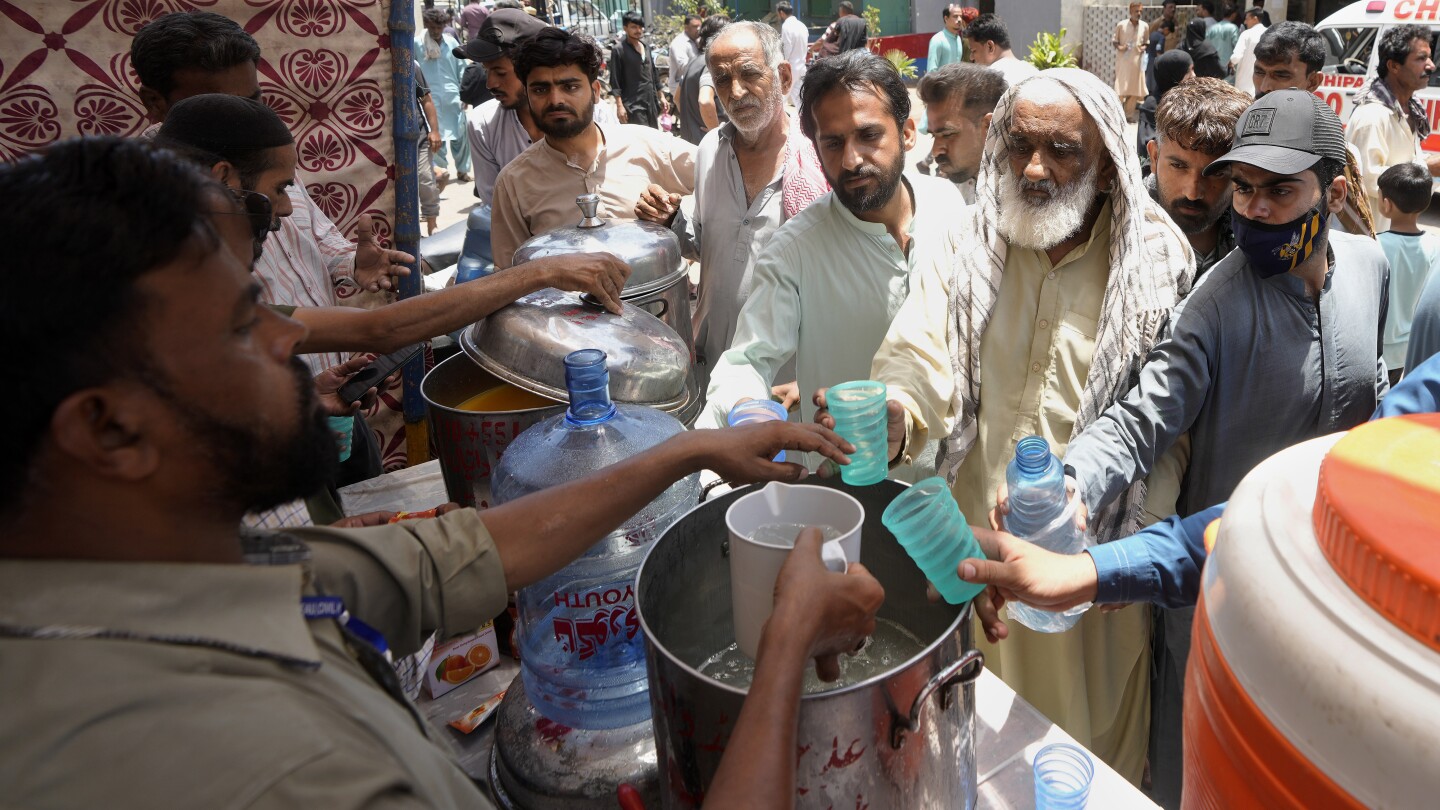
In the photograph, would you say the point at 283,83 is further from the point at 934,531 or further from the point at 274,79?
the point at 934,531

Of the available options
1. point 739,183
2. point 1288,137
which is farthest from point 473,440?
point 739,183

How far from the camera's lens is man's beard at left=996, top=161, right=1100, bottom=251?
91.7 inches

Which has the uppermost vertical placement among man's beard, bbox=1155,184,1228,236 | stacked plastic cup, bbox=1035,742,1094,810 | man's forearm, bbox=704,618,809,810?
man's forearm, bbox=704,618,809,810

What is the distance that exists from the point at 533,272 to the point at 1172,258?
1.60m

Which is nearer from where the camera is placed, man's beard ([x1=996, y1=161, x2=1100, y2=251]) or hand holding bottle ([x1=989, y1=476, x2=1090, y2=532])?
hand holding bottle ([x1=989, y1=476, x2=1090, y2=532])

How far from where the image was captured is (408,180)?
3947mm

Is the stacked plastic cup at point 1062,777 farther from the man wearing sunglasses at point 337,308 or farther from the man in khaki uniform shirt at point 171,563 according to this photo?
the man wearing sunglasses at point 337,308

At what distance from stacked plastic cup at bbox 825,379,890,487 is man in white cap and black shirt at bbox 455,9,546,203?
112 inches

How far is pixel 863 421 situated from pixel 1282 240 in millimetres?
1201

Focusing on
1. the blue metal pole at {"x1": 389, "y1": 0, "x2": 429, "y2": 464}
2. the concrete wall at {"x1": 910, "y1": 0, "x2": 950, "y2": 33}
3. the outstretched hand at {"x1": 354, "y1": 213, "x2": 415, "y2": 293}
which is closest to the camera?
the outstretched hand at {"x1": 354, "y1": 213, "x2": 415, "y2": 293}

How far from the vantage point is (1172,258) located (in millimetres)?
2334

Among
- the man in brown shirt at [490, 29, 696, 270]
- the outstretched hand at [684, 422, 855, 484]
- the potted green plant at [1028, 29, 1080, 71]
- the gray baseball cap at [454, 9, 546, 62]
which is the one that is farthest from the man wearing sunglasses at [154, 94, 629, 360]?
the potted green plant at [1028, 29, 1080, 71]

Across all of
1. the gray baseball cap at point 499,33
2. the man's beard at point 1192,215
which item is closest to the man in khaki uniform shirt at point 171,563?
the man's beard at point 1192,215

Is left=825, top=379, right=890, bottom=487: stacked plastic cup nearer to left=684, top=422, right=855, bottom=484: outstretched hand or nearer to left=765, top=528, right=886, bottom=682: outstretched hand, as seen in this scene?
left=684, top=422, right=855, bottom=484: outstretched hand
